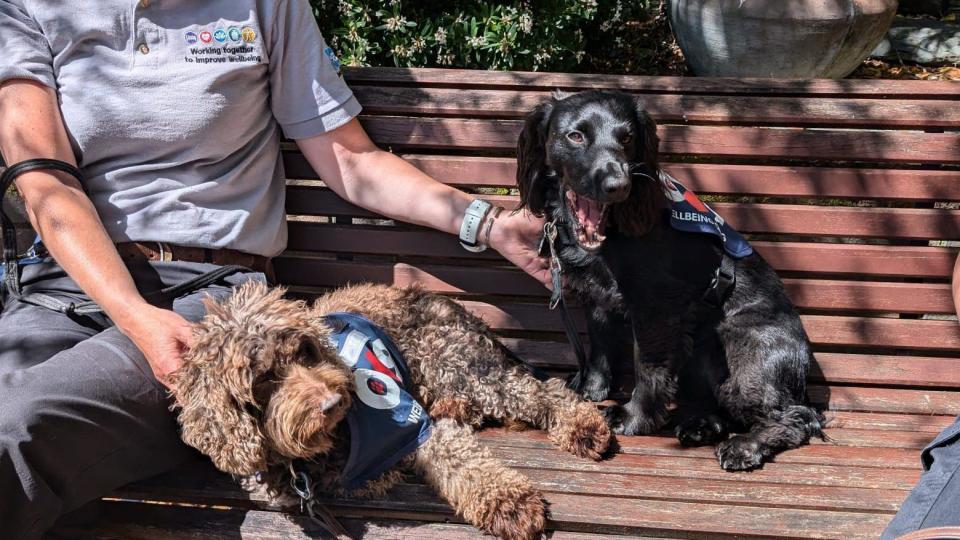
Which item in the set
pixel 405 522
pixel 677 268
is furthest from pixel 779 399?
pixel 405 522

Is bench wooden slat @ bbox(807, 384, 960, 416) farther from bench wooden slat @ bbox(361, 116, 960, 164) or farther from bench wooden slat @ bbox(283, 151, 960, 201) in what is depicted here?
bench wooden slat @ bbox(361, 116, 960, 164)

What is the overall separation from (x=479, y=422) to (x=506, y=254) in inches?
25.8

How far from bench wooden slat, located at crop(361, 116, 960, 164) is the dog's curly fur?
36 centimetres

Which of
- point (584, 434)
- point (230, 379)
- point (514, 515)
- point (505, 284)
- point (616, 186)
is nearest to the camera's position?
point (230, 379)

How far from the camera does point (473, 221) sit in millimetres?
3311

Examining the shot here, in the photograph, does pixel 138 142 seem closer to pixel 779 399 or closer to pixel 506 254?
pixel 506 254

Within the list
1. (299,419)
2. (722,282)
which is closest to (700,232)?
(722,282)

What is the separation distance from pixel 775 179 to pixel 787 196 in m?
0.08

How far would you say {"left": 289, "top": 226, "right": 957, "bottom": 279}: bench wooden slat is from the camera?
131 inches

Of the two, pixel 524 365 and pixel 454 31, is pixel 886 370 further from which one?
pixel 454 31

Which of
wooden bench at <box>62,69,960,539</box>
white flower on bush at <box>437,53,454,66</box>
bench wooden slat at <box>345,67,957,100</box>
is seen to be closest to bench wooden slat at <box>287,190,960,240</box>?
wooden bench at <box>62,69,960,539</box>

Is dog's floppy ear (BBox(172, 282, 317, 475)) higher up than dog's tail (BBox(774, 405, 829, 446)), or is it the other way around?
dog's floppy ear (BBox(172, 282, 317, 475))

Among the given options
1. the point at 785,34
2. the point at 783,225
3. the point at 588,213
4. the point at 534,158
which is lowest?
the point at 783,225

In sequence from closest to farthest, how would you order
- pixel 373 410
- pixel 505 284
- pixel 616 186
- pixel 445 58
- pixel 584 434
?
pixel 373 410
pixel 616 186
pixel 584 434
pixel 505 284
pixel 445 58
